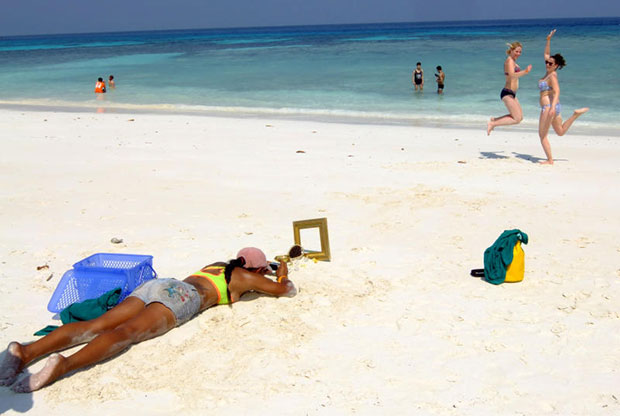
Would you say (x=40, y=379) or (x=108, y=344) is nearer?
(x=40, y=379)

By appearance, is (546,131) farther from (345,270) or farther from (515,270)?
(345,270)

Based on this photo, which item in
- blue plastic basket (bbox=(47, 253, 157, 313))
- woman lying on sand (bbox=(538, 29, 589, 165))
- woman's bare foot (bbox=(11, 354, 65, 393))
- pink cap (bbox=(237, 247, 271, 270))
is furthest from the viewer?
woman lying on sand (bbox=(538, 29, 589, 165))

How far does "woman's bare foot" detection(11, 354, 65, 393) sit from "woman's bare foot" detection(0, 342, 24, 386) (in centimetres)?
8

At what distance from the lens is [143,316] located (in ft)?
13.1

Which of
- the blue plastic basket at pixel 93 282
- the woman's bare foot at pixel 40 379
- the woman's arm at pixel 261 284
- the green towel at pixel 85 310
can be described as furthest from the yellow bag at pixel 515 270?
the woman's bare foot at pixel 40 379

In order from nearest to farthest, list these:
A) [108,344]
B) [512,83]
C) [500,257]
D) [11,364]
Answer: [11,364] < [108,344] < [500,257] < [512,83]

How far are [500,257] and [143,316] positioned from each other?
2690 millimetres

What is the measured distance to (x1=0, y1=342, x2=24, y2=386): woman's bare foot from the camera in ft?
11.5

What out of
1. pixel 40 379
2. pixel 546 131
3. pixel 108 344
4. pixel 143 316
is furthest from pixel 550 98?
pixel 40 379

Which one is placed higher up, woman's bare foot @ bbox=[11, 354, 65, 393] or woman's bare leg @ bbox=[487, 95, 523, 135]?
woman's bare leg @ bbox=[487, 95, 523, 135]

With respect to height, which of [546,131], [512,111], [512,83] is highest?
[512,83]

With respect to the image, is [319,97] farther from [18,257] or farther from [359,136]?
[18,257]

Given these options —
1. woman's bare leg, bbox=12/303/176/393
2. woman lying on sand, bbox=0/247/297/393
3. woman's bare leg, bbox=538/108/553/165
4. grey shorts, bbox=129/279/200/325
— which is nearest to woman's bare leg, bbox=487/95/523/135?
woman's bare leg, bbox=538/108/553/165

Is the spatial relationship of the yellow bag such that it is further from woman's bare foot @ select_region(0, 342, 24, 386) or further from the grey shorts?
woman's bare foot @ select_region(0, 342, 24, 386)
